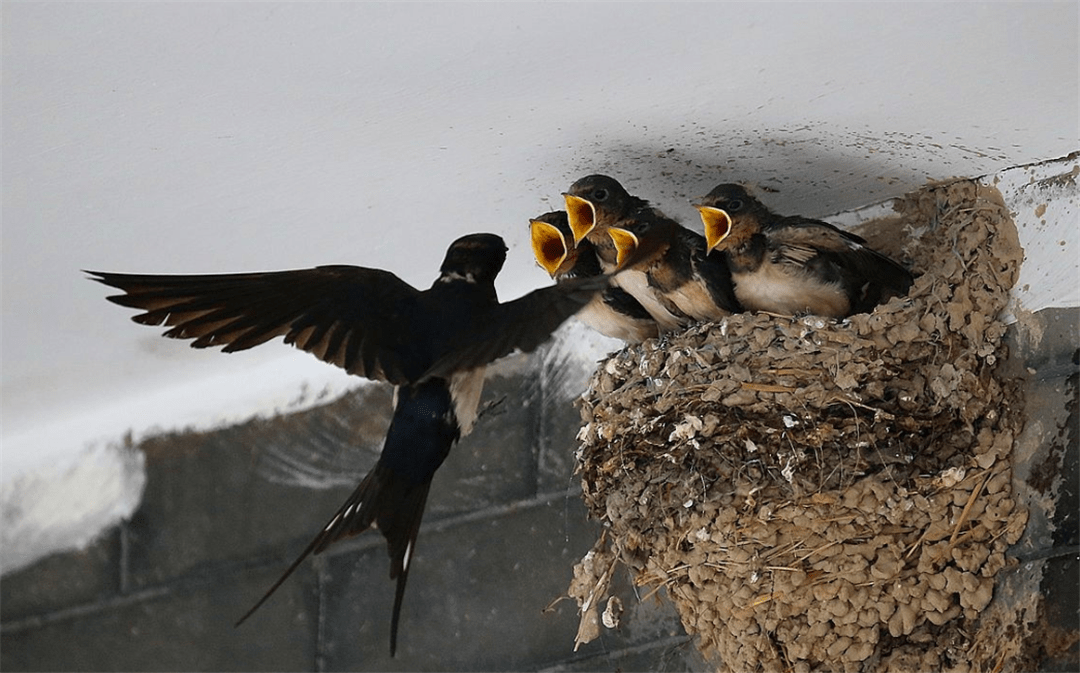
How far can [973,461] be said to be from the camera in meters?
2.30

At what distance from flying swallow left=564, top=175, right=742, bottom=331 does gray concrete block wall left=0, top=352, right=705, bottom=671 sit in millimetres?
593

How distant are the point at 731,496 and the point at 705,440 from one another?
0.10 metres

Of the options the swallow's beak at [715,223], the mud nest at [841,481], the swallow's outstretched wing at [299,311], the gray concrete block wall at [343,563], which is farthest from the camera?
the gray concrete block wall at [343,563]

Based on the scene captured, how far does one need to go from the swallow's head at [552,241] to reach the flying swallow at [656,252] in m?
0.06

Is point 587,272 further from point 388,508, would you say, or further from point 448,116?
point 388,508

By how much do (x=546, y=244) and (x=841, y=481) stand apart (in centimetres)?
70

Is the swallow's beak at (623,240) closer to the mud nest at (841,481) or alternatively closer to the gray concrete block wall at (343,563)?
the mud nest at (841,481)

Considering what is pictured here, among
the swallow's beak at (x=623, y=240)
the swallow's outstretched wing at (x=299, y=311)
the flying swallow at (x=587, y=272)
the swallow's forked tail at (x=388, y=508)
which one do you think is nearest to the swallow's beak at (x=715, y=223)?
the swallow's beak at (x=623, y=240)

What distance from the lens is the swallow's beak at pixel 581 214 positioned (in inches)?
97.5

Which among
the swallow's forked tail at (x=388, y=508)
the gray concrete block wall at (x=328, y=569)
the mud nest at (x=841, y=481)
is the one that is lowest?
the gray concrete block wall at (x=328, y=569)

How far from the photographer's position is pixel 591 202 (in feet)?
8.13

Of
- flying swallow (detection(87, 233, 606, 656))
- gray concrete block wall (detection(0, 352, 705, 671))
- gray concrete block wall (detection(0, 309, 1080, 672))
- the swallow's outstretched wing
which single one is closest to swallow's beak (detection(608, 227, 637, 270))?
flying swallow (detection(87, 233, 606, 656))

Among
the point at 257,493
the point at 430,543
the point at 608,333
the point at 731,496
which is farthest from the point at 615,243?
the point at 257,493

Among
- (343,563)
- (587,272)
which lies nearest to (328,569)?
(343,563)
